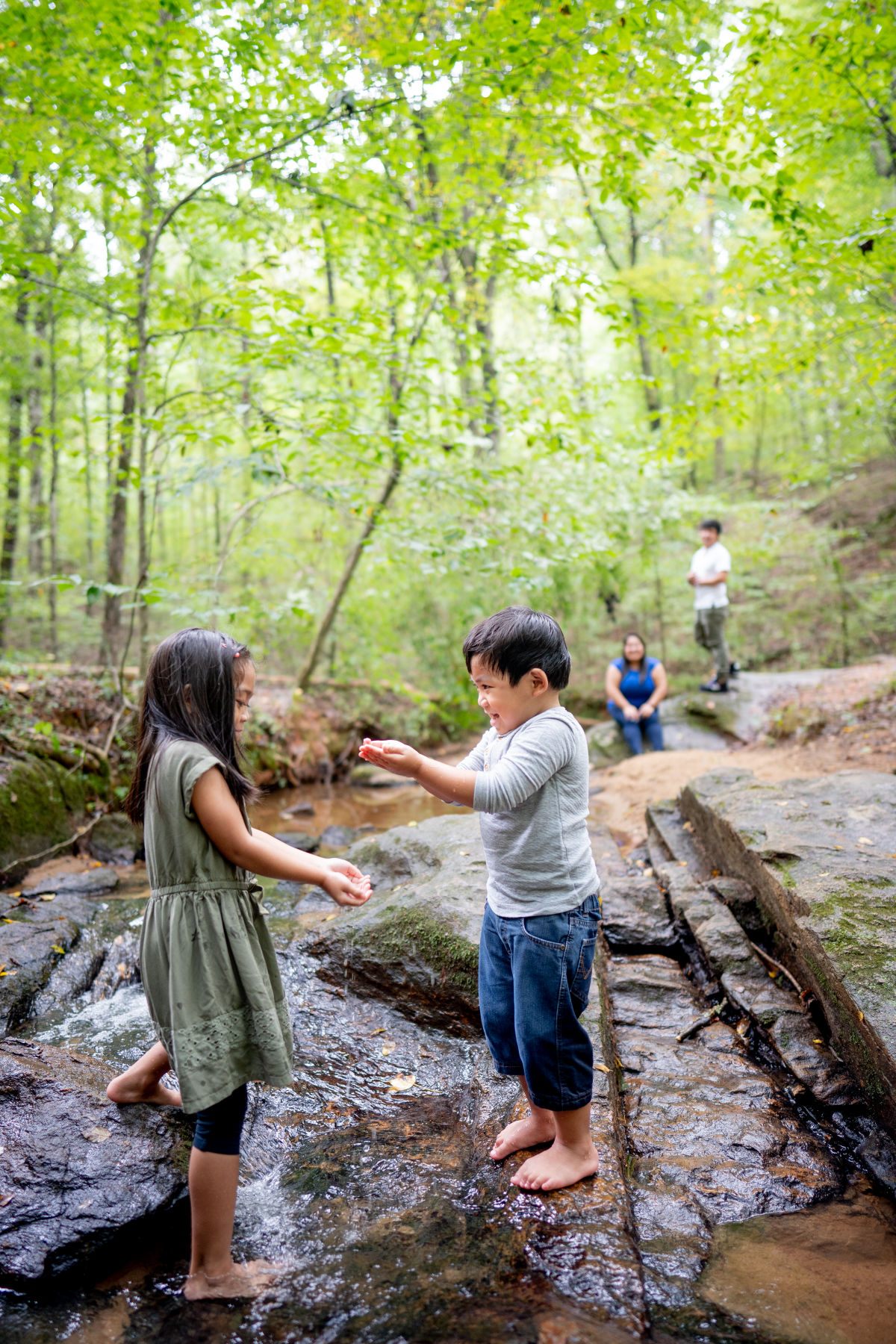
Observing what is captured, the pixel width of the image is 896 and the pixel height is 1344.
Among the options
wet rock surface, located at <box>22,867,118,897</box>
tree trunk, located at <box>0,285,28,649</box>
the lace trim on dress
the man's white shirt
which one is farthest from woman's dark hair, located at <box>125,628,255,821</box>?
the man's white shirt

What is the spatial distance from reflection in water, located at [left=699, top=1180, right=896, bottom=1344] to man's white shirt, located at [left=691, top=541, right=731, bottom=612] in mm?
8338

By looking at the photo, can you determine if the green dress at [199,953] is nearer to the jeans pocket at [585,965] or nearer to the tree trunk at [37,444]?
the jeans pocket at [585,965]

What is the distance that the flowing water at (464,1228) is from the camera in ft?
5.82

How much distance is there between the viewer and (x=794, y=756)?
7684 millimetres

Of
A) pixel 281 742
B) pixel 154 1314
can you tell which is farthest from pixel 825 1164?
pixel 281 742

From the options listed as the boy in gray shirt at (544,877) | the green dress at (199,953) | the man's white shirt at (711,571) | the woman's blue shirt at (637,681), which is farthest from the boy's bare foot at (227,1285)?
the man's white shirt at (711,571)

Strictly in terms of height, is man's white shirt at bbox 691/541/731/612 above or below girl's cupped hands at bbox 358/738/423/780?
above

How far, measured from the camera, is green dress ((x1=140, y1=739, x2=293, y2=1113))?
1889 millimetres

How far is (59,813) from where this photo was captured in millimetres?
6059

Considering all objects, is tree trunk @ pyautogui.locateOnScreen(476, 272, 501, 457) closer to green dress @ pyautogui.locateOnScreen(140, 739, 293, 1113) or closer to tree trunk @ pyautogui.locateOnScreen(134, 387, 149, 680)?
tree trunk @ pyautogui.locateOnScreen(134, 387, 149, 680)

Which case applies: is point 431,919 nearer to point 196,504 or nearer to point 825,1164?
point 825,1164

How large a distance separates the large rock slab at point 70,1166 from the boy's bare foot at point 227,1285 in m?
0.31

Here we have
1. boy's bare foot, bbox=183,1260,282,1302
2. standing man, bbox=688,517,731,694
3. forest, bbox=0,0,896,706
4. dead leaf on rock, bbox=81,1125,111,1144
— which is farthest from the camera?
standing man, bbox=688,517,731,694

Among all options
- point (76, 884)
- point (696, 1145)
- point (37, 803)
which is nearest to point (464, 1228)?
point (696, 1145)
